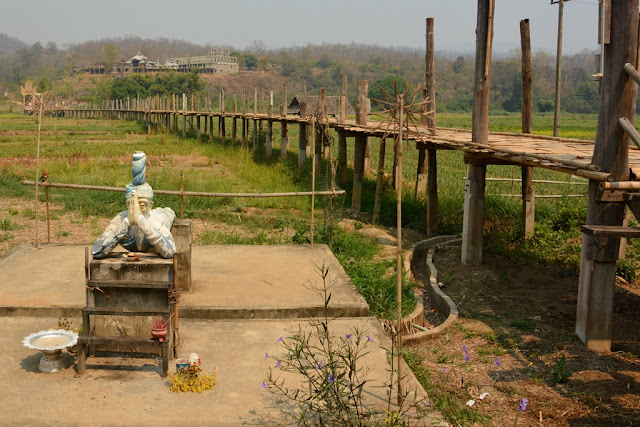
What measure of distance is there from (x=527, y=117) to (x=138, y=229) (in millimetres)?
7759

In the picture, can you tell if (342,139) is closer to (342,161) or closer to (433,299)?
(342,161)

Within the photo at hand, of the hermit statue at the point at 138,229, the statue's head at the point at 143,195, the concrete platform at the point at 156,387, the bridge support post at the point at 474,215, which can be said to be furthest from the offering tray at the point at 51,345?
the bridge support post at the point at 474,215

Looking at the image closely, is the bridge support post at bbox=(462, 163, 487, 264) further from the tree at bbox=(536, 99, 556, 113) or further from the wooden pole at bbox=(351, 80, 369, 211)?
the tree at bbox=(536, 99, 556, 113)

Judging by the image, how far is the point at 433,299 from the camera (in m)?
9.07

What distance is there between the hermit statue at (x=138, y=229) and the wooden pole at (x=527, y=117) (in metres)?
6.60

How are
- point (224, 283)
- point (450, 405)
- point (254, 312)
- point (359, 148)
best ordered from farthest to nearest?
point (359, 148)
point (224, 283)
point (254, 312)
point (450, 405)

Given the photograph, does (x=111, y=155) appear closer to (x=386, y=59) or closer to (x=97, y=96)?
(x=97, y=96)

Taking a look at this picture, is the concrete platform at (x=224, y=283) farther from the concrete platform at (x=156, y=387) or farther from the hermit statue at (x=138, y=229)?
the hermit statue at (x=138, y=229)

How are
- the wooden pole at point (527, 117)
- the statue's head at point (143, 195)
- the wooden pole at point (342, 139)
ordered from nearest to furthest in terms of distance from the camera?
the statue's head at point (143, 195)
the wooden pole at point (527, 117)
the wooden pole at point (342, 139)

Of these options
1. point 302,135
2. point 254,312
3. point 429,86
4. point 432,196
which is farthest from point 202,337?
point 302,135

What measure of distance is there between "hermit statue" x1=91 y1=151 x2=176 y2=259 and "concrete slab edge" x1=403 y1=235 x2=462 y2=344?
8.85 feet

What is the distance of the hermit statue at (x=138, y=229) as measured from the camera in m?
6.15

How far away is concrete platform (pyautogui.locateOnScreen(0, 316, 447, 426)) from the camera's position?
4.90 metres

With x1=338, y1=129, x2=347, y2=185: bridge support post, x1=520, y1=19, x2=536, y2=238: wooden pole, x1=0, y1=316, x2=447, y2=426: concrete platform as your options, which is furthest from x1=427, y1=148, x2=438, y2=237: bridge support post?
x1=0, y1=316, x2=447, y2=426: concrete platform
